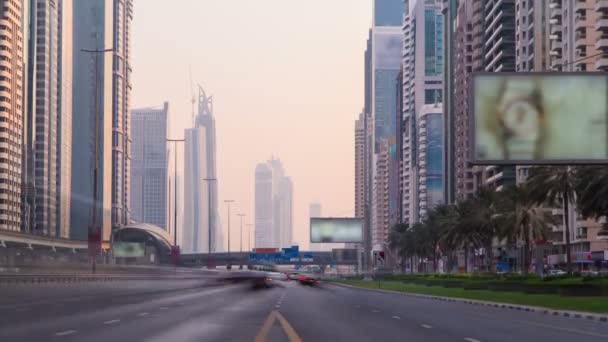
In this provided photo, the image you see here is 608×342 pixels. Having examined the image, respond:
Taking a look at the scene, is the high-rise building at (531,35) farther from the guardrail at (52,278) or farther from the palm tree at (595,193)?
the palm tree at (595,193)

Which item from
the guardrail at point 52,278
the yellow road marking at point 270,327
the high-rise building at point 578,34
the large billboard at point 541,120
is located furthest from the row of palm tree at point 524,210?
the yellow road marking at point 270,327

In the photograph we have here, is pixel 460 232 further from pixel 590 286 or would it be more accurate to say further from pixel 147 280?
pixel 590 286

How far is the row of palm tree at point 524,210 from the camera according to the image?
7519 centimetres

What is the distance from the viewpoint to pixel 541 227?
383 feet

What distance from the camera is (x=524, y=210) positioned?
115 meters

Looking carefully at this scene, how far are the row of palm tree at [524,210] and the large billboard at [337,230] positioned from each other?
1173 cm

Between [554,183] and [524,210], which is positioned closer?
[554,183]

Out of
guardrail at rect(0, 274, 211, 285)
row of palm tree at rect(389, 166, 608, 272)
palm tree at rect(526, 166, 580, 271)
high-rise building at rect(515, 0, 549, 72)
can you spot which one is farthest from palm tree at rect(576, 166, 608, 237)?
high-rise building at rect(515, 0, 549, 72)

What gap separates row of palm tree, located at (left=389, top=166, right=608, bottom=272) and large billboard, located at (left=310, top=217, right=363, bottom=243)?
1173 cm

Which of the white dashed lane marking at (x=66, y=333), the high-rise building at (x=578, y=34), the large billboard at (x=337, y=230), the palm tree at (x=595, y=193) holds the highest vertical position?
the high-rise building at (x=578, y=34)

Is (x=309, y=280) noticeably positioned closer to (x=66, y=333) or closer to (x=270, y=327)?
(x=270, y=327)

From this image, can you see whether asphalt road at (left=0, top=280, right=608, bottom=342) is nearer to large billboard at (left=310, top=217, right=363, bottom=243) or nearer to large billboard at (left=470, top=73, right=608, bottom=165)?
large billboard at (left=470, top=73, right=608, bottom=165)

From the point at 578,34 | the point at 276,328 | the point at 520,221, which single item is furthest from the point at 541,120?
the point at 578,34

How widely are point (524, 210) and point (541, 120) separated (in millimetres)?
75451
